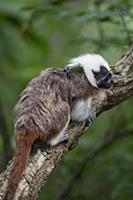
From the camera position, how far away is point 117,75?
5207 millimetres

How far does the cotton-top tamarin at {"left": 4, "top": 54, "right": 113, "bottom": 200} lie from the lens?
443 cm

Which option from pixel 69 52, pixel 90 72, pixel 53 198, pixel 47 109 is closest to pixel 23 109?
pixel 47 109

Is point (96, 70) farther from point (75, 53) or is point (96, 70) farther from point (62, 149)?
point (75, 53)

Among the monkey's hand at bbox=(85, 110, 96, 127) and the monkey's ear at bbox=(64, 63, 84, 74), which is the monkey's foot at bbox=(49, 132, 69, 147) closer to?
the monkey's hand at bbox=(85, 110, 96, 127)

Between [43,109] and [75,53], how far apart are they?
435cm

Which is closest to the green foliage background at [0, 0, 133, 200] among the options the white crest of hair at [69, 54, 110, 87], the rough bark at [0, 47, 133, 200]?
the white crest of hair at [69, 54, 110, 87]

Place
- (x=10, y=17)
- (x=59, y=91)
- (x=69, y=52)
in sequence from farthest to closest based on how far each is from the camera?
(x=69, y=52) < (x=10, y=17) < (x=59, y=91)

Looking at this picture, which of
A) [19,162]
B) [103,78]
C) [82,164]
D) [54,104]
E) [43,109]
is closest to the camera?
[19,162]

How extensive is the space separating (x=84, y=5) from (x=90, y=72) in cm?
392

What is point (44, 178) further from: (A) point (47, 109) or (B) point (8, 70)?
(B) point (8, 70)

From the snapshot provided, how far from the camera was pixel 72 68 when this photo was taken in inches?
209

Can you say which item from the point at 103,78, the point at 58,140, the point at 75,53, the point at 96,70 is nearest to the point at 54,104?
the point at 58,140

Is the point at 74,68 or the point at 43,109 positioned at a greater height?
the point at 74,68

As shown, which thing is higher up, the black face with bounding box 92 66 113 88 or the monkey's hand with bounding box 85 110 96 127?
the black face with bounding box 92 66 113 88
